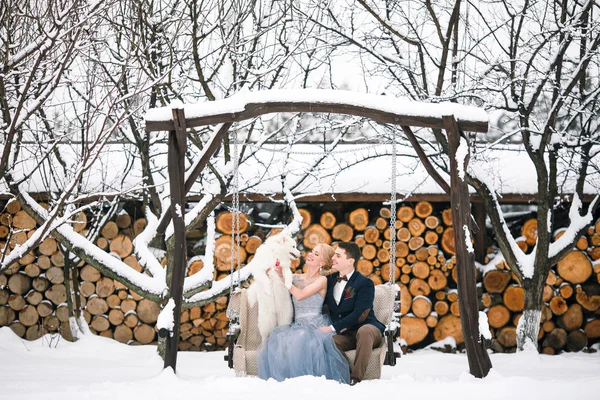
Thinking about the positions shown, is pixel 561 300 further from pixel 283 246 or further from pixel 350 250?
pixel 283 246

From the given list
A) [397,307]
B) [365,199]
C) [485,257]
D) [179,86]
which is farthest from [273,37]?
[397,307]

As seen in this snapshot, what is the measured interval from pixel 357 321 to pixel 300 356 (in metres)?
0.55

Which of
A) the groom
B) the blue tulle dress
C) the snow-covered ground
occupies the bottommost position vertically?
the snow-covered ground

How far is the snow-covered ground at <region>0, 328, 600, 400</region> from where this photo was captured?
4984mm

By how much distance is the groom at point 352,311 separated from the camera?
5516 millimetres

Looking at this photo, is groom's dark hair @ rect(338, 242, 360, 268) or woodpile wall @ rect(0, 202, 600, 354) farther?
woodpile wall @ rect(0, 202, 600, 354)

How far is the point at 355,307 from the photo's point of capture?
573 cm

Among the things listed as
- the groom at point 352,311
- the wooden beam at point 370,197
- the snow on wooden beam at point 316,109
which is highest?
the snow on wooden beam at point 316,109

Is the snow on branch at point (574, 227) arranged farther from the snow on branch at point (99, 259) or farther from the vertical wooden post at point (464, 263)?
the snow on branch at point (99, 259)

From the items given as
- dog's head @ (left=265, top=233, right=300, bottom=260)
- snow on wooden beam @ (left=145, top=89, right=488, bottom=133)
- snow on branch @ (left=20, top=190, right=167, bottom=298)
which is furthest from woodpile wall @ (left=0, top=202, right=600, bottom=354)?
snow on wooden beam @ (left=145, top=89, right=488, bottom=133)

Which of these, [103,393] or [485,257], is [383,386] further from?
[485,257]

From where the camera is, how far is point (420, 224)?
28.4 feet

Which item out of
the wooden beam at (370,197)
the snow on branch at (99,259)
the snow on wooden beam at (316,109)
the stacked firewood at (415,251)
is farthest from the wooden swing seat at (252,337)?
the stacked firewood at (415,251)

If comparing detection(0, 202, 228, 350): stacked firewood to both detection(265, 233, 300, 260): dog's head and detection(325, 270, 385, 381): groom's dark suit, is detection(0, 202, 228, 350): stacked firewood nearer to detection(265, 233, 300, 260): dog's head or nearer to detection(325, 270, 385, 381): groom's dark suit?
detection(265, 233, 300, 260): dog's head
